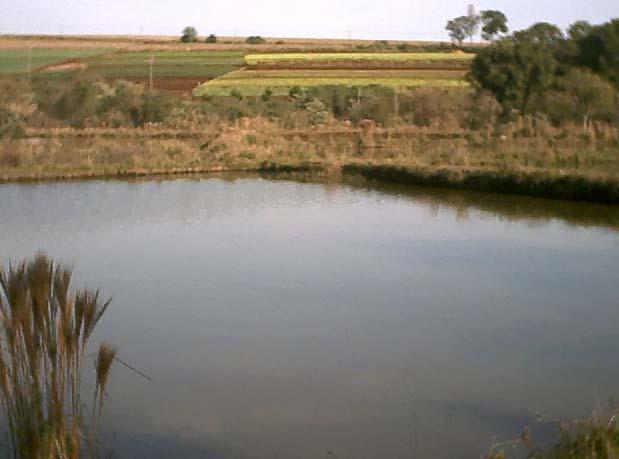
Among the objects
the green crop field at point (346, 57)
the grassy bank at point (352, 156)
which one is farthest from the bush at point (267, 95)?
the grassy bank at point (352, 156)

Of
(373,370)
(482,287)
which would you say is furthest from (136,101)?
(373,370)

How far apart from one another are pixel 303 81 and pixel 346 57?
7281 millimetres

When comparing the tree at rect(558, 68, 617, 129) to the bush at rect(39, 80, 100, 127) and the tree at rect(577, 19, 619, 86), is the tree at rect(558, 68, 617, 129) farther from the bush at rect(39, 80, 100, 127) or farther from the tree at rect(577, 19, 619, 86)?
the bush at rect(39, 80, 100, 127)

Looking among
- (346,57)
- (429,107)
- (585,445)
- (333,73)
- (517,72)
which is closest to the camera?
(585,445)

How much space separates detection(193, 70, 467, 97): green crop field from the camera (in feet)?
96.1

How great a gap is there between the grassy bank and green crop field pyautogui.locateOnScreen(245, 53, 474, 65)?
59.5 ft

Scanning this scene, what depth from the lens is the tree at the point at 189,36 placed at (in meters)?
52.5

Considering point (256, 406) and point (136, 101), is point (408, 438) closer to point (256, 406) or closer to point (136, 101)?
point (256, 406)

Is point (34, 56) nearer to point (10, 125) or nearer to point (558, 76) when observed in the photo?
point (10, 125)

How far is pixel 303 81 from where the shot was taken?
102ft

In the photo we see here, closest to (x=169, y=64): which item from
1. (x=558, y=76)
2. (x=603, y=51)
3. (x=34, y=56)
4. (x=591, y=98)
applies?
(x=34, y=56)

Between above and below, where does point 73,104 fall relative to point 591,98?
below

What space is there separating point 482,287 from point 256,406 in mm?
2964

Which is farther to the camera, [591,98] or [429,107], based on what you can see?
[429,107]
